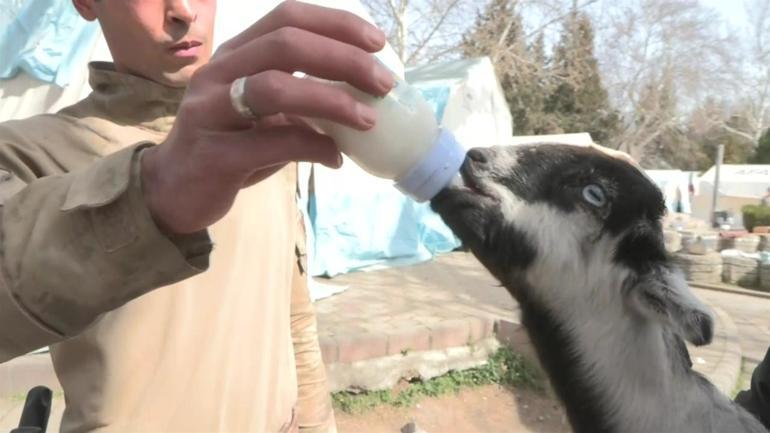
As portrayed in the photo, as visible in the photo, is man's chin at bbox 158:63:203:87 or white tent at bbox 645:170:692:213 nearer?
man's chin at bbox 158:63:203:87

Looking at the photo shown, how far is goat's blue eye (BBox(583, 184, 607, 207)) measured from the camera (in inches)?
80.7

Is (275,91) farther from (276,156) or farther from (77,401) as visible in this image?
(77,401)

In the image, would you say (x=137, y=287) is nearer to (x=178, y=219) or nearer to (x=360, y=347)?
(x=178, y=219)

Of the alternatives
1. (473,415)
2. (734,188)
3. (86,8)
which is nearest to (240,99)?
(86,8)

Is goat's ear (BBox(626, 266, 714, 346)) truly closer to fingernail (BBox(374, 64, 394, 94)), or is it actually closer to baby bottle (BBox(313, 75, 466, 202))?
baby bottle (BBox(313, 75, 466, 202))

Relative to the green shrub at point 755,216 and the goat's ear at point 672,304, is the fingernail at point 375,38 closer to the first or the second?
the goat's ear at point 672,304

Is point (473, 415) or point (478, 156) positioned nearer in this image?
point (478, 156)

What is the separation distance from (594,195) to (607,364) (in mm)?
480

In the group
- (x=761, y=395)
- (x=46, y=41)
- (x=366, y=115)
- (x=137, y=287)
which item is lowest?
(x=761, y=395)

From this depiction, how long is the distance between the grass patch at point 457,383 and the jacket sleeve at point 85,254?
15.6 feet

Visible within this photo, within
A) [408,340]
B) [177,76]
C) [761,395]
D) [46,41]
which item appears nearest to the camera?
[177,76]

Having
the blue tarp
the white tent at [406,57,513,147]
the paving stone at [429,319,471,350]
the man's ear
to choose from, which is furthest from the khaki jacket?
the white tent at [406,57,513,147]

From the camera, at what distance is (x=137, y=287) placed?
947mm

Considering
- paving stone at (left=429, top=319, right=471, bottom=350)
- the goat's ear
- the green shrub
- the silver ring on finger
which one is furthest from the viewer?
A: the green shrub
